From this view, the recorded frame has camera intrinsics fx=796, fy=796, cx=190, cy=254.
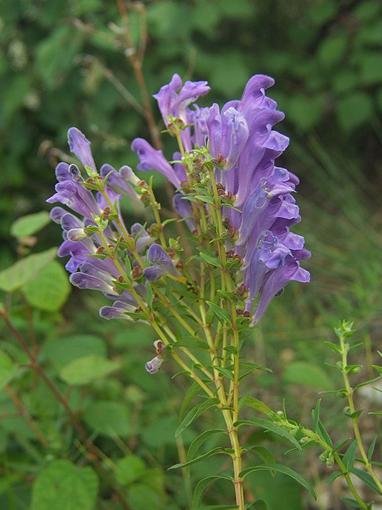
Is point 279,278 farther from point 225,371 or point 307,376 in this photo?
point 307,376

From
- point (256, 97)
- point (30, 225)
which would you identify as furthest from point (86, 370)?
point (256, 97)

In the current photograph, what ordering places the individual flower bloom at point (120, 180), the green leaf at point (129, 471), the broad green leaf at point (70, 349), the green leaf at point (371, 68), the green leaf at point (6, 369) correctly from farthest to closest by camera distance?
the green leaf at point (371, 68) < the broad green leaf at point (70, 349) < the green leaf at point (129, 471) < the green leaf at point (6, 369) < the individual flower bloom at point (120, 180)

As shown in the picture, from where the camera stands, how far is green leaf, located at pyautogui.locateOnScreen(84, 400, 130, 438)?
1.90 metres

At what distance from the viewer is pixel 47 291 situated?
1.82m

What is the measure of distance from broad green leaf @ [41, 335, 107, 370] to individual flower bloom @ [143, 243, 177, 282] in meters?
0.92

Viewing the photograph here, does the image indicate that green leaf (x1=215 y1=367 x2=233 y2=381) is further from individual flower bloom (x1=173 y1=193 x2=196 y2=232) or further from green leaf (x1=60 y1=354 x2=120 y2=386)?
green leaf (x1=60 y1=354 x2=120 y2=386)

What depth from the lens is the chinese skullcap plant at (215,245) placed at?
3.55 ft

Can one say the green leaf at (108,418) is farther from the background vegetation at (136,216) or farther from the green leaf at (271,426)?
the green leaf at (271,426)

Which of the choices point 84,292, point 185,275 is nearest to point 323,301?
point 84,292

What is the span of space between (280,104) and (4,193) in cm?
157

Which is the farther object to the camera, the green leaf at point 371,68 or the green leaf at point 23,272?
the green leaf at point 371,68

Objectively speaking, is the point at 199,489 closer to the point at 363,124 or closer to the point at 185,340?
the point at 185,340

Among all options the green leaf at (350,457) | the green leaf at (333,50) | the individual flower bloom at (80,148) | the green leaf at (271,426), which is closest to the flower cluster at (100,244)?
the individual flower bloom at (80,148)

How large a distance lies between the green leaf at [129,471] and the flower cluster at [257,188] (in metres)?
0.73
